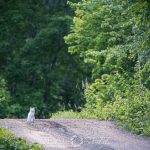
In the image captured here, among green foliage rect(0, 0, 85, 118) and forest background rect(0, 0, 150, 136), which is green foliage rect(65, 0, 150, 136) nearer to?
forest background rect(0, 0, 150, 136)

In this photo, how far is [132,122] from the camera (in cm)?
1392

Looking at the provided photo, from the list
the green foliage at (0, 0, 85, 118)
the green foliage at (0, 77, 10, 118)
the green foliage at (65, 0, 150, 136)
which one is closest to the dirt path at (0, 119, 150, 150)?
the green foliage at (65, 0, 150, 136)

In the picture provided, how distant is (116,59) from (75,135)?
6.49 metres

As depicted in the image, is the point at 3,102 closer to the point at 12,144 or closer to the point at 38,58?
the point at 38,58

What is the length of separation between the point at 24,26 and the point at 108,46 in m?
8.50

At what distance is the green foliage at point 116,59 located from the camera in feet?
45.5

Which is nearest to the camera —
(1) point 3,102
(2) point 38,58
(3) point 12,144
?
(3) point 12,144

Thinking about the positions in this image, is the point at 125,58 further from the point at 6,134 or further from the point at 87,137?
the point at 6,134

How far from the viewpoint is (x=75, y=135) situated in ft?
38.7

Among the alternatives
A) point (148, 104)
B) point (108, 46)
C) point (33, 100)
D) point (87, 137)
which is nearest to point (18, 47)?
point (33, 100)

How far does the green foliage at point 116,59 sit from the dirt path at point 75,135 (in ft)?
3.08

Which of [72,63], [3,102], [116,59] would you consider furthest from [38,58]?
[116,59]

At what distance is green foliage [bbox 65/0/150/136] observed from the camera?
547 inches

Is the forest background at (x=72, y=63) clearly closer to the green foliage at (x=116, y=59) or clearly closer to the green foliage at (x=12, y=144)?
the green foliage at (x=116, y=59)
